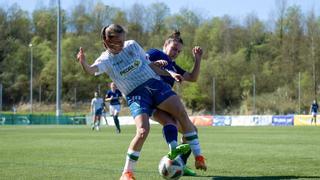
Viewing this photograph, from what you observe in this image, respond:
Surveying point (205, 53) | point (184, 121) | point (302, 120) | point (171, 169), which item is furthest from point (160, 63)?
point (205, 53)

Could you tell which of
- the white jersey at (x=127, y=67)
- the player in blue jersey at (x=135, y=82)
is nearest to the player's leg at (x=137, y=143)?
the player in blue jersey at (x=135, y=82)

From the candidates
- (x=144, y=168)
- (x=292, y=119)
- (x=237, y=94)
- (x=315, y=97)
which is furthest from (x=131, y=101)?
(x=237, y=94)

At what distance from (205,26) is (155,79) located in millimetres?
88592

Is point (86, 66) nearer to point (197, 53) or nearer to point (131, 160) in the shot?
point (131, 160)

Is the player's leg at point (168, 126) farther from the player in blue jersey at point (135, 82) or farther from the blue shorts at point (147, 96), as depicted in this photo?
the blue shorts at point (147, 96)

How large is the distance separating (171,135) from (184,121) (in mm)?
259

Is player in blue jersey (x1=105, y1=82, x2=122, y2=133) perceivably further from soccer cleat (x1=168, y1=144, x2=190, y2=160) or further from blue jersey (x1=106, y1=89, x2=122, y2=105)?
soccer cleat (x1=168, y1=144, x2=190, y2=160)

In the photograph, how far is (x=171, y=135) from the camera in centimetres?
798

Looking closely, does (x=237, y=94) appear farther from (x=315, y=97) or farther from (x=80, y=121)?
(x=80, y=121)

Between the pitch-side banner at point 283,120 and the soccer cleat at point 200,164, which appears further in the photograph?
the pitch-side banner at point 283,120

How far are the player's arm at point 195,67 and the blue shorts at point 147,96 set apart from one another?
803 millimetres

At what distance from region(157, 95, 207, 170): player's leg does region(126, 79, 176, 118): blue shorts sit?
0.08 m

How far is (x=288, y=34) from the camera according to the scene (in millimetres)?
84938

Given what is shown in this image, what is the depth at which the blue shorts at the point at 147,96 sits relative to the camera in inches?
302
